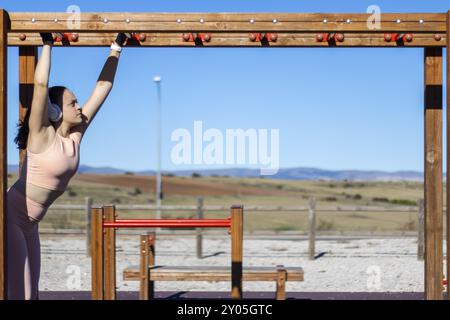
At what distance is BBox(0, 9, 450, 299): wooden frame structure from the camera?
430 centimetres

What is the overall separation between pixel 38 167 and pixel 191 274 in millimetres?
3894

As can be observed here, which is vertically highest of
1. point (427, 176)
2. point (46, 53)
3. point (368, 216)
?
point (46, 53)

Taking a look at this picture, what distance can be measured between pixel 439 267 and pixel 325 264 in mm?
7976

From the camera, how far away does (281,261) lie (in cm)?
1381

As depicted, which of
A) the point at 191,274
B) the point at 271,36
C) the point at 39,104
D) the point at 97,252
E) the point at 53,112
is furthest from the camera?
the point at 191,274

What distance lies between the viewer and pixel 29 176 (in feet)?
13.0

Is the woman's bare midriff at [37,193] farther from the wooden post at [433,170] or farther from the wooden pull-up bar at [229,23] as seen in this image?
the wooden post at [433,170]

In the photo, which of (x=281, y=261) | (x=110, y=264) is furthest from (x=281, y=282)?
(x=281, y=261)

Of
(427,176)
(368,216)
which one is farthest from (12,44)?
(368,216)

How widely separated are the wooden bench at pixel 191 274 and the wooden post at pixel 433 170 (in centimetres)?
221

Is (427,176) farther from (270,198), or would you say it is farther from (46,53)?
(270,198)

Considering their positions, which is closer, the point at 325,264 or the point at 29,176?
the point at 29,176

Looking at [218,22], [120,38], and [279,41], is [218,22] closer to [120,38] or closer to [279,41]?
[120,38]

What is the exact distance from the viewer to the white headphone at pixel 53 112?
4043 mm
